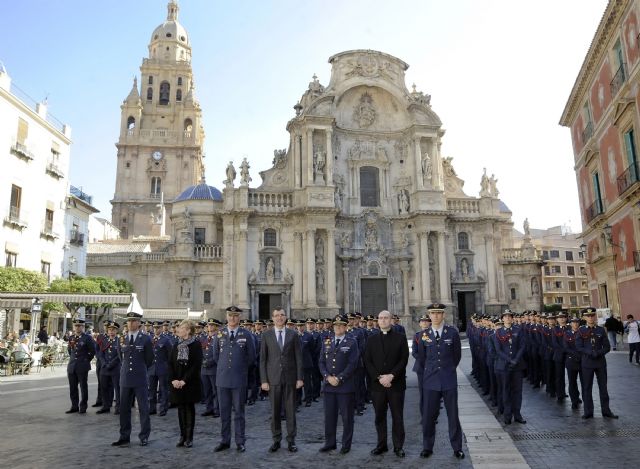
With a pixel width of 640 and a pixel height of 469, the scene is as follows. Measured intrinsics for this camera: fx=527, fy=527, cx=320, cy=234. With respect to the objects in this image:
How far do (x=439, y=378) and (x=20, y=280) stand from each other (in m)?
22.8

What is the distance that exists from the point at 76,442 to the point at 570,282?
71741mm

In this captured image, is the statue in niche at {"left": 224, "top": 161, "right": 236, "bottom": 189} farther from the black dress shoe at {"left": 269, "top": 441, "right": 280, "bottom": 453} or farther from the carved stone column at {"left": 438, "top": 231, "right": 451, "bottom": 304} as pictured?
the black dress shoe at {"left": 269, "top": 441, "right": 280, "bottom": 453}

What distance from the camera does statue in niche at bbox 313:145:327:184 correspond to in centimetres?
3578

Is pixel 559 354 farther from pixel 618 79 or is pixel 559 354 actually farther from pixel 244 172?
pixel 244 172

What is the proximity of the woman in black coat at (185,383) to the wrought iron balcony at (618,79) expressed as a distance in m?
22.0

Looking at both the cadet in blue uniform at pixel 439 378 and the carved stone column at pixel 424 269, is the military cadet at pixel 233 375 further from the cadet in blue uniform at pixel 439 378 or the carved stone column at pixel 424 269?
the carved stone column at pixel 424 269

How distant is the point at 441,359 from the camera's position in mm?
7996

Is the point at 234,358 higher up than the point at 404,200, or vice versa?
the point at 404,200

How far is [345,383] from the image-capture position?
8078 millimetres

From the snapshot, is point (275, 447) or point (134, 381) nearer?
point (275, 447)

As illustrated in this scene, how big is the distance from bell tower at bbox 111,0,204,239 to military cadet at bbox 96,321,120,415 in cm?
5187

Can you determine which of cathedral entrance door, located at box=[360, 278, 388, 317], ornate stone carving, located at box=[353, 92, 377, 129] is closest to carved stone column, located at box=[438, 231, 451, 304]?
cathedral entrance door, located at box=[360, 278, 388, 317]

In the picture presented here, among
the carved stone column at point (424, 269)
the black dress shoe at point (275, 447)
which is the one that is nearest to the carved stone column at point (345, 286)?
the carved stone column at point (424, 269)

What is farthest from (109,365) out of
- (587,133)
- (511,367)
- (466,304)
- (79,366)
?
(466,304)
